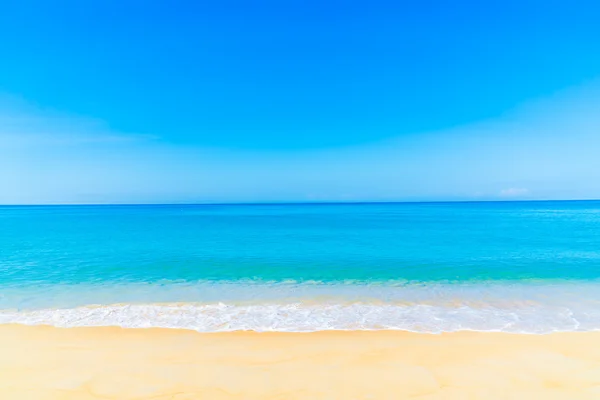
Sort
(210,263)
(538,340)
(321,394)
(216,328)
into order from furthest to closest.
A: (210,263) < (216,328) < (538,340) < (321,394)

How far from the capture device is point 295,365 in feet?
19.4

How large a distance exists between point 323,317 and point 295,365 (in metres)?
2.82

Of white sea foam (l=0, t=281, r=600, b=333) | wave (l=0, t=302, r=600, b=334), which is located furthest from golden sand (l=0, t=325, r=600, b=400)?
white sea foam (l=0, t=281, r=600, b=333)

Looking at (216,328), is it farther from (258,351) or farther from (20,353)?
(20,353)

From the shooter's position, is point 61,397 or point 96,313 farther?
point 96,313

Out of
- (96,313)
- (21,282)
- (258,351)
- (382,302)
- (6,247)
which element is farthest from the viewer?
(6,247)

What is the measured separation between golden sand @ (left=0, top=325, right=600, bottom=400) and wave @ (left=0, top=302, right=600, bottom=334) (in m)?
0.51

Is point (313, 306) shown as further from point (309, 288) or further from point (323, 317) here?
point (309, 288)

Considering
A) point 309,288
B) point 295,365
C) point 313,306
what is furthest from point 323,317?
point 309,288

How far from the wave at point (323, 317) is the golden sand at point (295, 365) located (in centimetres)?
51

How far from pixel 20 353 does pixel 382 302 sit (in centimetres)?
941

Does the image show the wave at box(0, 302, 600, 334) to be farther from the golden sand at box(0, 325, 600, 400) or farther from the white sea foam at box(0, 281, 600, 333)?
the golden sand at box(0, 325, 600, 400)

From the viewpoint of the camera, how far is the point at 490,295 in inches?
426

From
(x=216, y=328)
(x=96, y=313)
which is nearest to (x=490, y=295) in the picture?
(x=216, y=328)
